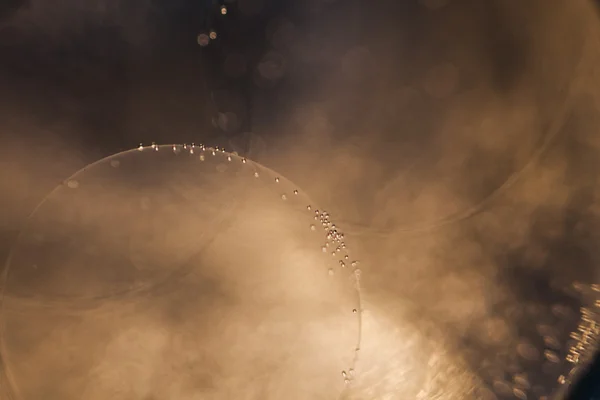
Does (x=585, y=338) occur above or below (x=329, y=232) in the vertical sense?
below

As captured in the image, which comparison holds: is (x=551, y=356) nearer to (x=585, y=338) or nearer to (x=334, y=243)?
(x=585, y=338)

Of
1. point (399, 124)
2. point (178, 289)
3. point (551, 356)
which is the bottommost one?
point (551, 356)

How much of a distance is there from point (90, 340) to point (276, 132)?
1.86 ft

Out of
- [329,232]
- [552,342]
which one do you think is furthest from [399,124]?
[552,342]

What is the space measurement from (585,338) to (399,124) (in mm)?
576

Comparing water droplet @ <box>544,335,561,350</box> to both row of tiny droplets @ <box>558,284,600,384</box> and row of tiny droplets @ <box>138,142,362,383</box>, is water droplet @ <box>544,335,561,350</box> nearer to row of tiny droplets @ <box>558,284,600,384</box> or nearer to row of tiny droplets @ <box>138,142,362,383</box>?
row of tiny droplets @ <box>558,284,600,384</box>

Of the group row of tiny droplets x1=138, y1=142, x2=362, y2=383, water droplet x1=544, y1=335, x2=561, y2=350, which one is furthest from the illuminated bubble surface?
water droplet x1=544, y1=335, x2=561, y2=350

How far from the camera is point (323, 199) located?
1.14m

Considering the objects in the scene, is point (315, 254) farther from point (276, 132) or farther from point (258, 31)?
point (258, 31)

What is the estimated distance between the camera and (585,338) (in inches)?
43.2

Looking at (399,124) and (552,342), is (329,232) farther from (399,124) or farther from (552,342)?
(552,342)

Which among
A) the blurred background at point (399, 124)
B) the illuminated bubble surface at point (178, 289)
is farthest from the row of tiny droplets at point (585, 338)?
the illuminated bubble surface at point (178, 289)

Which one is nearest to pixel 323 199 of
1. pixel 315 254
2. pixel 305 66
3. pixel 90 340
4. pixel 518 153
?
pixel 315 254

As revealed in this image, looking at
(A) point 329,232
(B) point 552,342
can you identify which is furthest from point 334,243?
(B) point 552,342
